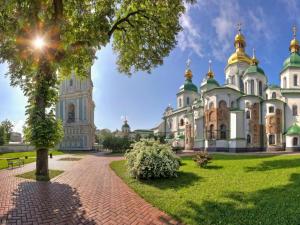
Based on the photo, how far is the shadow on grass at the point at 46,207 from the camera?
21.6 ft

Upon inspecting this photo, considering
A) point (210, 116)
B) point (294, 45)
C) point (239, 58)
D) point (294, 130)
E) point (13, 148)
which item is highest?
point (294, 45)

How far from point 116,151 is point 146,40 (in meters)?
29.0

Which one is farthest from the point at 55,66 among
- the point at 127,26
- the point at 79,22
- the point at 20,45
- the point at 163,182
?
the point at 163,182

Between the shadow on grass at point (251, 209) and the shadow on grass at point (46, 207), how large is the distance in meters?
2.88

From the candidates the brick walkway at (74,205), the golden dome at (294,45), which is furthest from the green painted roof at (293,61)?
the brick walkway at (74,205)

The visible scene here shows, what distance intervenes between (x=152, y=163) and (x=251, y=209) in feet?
19.4

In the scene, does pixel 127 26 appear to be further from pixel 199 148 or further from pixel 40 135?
pixel 199 148

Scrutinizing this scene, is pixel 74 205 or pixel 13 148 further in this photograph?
pixel 13 148

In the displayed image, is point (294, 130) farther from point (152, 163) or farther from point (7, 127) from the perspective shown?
point (7, 127)

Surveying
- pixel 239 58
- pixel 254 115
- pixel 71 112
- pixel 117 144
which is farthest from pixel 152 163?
pixel 71 112

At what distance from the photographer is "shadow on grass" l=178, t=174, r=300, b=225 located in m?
6.20

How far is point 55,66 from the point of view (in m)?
13.0

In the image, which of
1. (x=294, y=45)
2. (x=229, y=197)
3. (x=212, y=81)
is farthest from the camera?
(x=212, y=81)

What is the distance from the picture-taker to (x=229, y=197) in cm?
816
